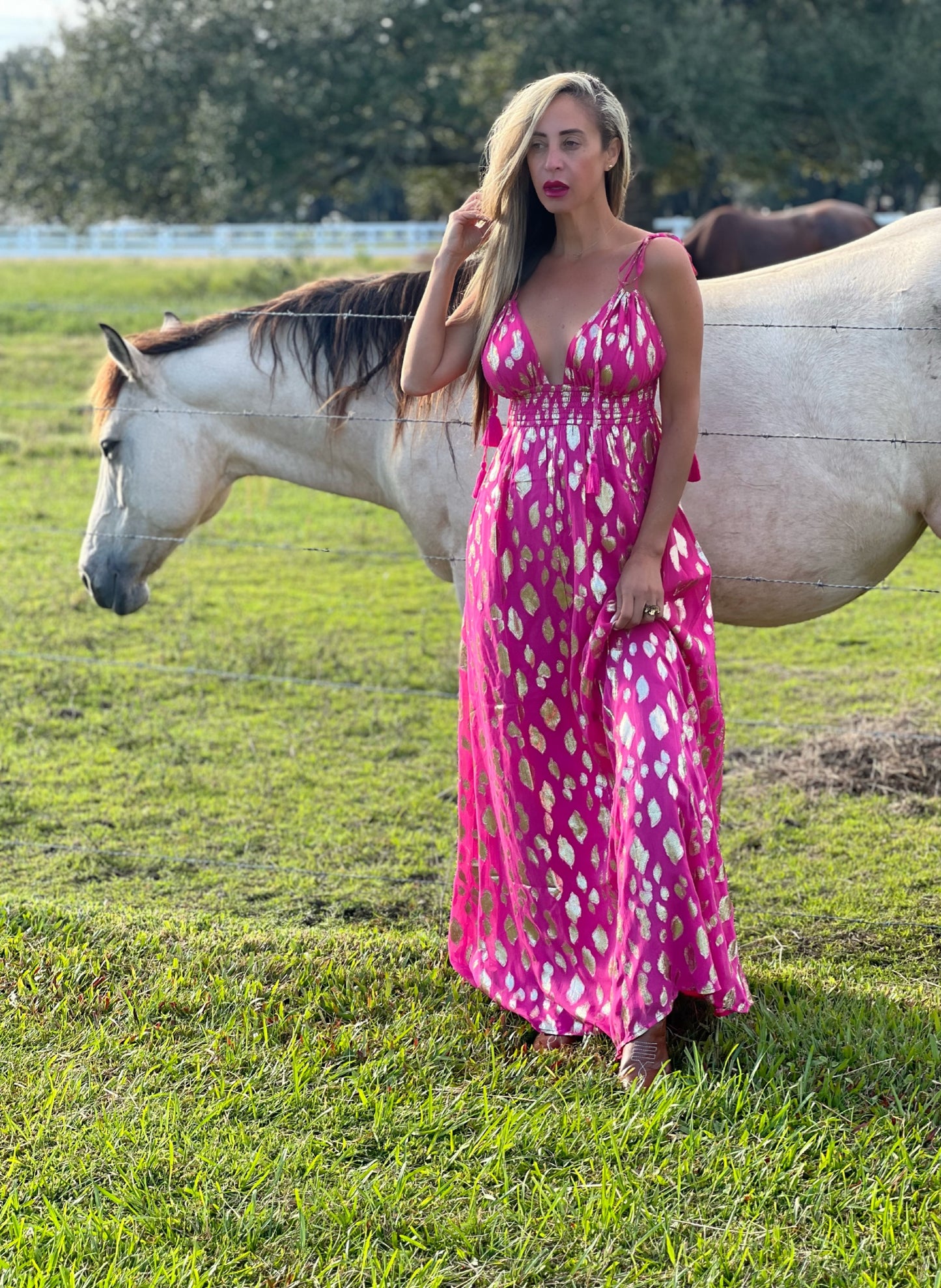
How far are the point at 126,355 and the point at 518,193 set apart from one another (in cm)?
181

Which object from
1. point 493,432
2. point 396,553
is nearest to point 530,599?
point 493,432

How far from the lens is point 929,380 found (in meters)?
3.04

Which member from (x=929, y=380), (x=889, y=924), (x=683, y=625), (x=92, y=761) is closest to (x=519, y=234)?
(x=683, y=625)

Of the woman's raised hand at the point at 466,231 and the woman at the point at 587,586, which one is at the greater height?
the woman's raised hand at the point at 466,231

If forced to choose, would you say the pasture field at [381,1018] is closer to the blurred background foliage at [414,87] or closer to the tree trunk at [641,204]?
the tree trunk at [641,204]

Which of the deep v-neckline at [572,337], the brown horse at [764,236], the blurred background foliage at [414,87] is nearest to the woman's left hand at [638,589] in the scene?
the deep v-neckline at [572,337]

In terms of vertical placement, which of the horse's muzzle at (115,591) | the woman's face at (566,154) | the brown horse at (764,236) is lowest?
the horse's muzzle at (115,591)

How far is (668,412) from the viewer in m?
2.49

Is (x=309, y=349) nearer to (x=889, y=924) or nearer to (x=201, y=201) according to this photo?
(x=889, y=924)

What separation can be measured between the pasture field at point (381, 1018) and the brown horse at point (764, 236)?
827 centimetres

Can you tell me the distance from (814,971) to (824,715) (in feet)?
7.22

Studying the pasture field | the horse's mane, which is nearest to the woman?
the pasture field

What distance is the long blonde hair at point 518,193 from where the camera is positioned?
2418 mm

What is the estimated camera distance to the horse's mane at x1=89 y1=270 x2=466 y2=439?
3594 mm
